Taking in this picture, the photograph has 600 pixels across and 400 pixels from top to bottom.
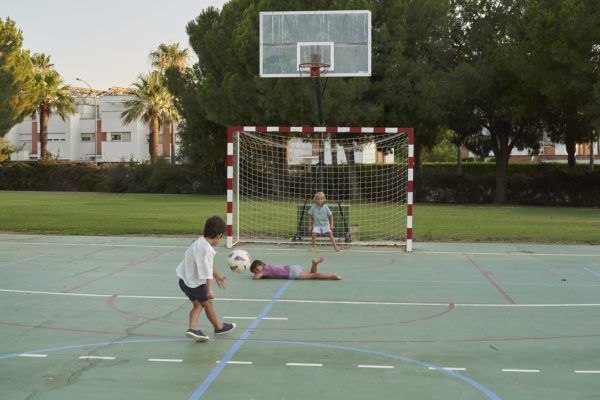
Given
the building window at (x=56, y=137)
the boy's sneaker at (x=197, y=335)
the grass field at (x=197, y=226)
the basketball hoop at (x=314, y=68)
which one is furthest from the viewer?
the building window at (x=56, y=137)

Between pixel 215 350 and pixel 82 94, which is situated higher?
pixel 82 94

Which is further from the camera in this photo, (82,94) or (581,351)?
(82,94)

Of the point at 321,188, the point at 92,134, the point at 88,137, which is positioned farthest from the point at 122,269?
the point at 88,137

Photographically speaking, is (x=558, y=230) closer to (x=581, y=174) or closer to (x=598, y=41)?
(x=598, y=41)

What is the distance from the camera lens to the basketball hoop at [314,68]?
1917cm

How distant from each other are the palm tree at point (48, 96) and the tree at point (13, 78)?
8.52m

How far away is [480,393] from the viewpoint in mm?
5426

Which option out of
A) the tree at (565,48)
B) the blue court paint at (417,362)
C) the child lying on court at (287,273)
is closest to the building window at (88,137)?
the tree at (565,48)

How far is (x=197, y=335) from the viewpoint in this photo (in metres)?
6.91

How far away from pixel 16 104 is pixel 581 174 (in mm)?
35535

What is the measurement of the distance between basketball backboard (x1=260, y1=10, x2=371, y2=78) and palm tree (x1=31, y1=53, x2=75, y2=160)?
42.4m

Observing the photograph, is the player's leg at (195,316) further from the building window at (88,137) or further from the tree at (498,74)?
the building window at (88,137)

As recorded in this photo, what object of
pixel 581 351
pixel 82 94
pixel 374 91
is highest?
pixel 82 94

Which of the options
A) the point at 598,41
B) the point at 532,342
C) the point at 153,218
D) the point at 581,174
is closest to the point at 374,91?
the point at 598,41
